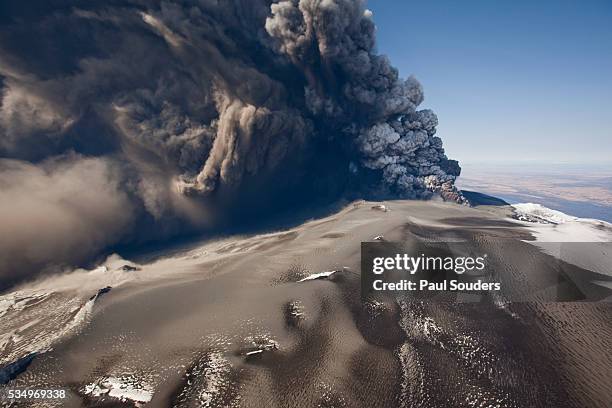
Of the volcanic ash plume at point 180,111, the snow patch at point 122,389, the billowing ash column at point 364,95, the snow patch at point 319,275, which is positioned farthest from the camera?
the billowing ash column at point 364,95

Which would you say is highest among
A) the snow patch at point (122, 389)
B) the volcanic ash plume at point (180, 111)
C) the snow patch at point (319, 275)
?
the volcanic ash plume at point (180, 111)

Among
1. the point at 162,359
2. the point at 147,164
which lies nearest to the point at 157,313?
the point at 162,359

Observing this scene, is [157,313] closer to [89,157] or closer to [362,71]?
[89,157]

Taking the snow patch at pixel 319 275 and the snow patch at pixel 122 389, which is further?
the snow patch at pixel 319 275

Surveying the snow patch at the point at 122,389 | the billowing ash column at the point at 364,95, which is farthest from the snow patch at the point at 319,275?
the billowing ash column at the point at 364,95

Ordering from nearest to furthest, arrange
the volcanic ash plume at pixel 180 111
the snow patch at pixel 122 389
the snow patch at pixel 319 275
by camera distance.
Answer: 1. the snow patch at pixel 122 389
2. the snow patch at pixel 319 275
3. the volcanic ash plume at pixel 180 111

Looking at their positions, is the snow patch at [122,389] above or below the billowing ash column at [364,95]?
below

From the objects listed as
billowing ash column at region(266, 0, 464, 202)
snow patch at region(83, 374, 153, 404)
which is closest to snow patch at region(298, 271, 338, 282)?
snow patch at region(83, 374, 153, 404)

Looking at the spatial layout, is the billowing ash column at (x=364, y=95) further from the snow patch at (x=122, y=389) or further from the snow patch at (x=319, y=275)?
the snow patch at (x=122, y=389)

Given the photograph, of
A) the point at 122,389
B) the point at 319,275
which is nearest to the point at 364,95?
the point at 319,275
